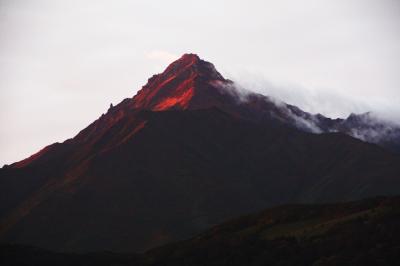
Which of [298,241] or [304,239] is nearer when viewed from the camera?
[304,239]

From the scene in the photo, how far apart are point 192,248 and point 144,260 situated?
1519 centimetres

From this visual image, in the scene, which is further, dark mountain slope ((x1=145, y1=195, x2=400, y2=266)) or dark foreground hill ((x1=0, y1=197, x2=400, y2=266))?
dark foreground hill ((x1=0, y1=197, x2=400, y2=266))

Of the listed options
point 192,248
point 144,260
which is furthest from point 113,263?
point 192,248

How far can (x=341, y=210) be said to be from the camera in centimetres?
17275

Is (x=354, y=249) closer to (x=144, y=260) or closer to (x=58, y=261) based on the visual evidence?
(x=144, y=260)

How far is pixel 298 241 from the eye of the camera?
15400cm

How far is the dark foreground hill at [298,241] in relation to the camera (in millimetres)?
137250

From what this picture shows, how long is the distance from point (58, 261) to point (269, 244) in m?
65.2

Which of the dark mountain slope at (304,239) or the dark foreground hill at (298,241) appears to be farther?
the dark foreground hill at (298,241)

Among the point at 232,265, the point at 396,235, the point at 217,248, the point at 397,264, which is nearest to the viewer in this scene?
the point at 397,264

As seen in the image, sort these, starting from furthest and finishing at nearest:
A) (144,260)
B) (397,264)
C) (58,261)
Answer: (58,261), (144,260), (397,264)

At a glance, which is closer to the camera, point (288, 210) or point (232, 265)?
point (232, 265)

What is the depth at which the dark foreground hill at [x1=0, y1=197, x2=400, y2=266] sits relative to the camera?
13725cm

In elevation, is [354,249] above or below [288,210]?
below
